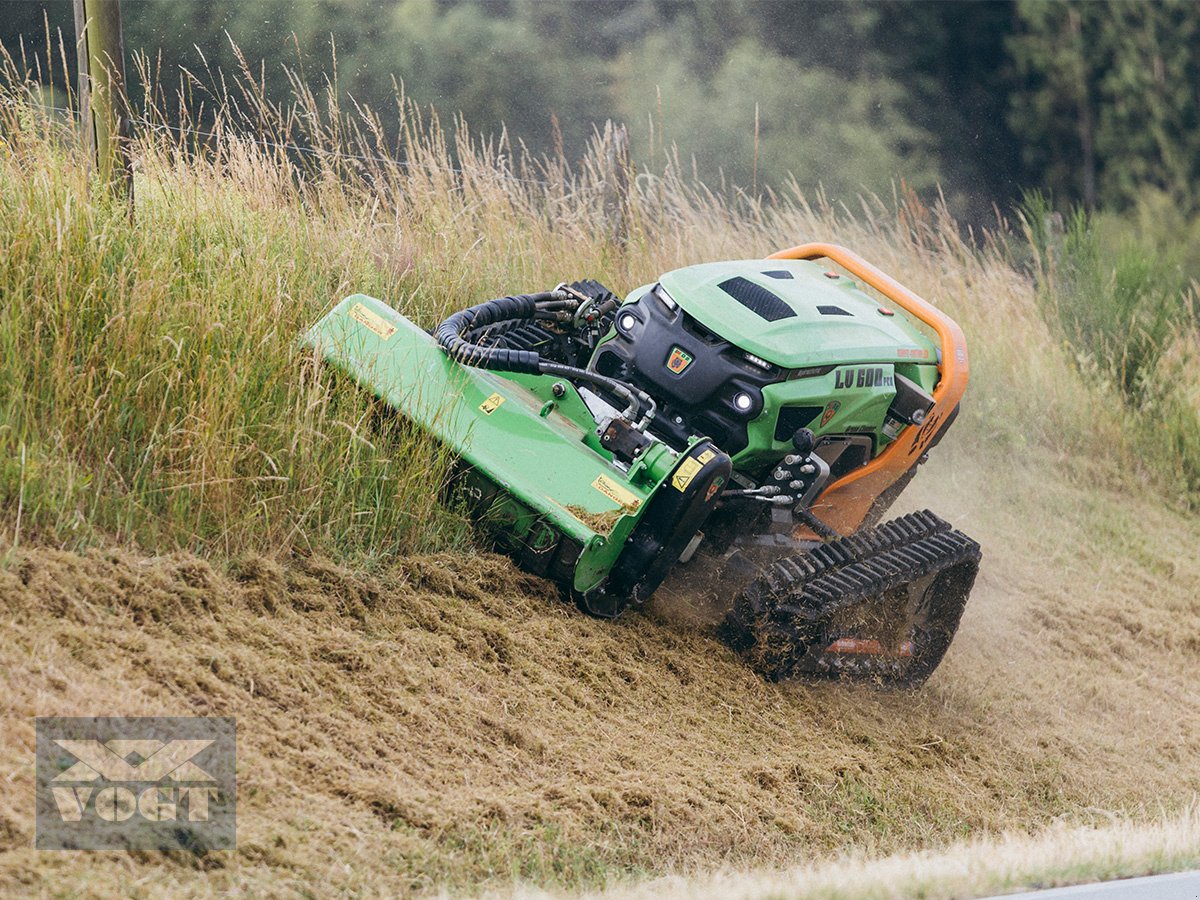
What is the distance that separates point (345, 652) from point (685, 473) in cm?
127

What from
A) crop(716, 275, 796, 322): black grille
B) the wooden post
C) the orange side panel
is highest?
the wooden post

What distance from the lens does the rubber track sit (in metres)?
5.07

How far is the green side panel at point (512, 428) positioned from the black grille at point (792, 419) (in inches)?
22.9

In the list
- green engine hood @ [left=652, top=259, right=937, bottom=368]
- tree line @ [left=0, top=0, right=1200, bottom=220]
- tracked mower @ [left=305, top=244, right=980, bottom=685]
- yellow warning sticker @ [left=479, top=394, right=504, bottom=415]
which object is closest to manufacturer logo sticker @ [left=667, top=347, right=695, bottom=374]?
tracked mower @ [left=305, top=244, right=980, bottom=685]

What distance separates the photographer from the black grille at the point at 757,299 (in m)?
5.35

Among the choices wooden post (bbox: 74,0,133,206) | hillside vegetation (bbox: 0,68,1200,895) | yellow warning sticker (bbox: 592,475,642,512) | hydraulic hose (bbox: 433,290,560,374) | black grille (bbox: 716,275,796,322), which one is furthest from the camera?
wooden post (bbox: 74,0,133,206)

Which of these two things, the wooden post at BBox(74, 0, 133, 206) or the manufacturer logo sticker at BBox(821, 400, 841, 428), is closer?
the manufacturer logo sticker at BBox(821, 400, 841, 428)

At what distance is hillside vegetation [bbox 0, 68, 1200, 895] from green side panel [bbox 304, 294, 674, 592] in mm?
129

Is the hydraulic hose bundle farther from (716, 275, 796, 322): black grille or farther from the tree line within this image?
the tree line

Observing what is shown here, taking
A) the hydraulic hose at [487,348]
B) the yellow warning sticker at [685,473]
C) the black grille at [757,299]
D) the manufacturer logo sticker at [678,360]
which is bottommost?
the yellow warning sticker at [685,473]

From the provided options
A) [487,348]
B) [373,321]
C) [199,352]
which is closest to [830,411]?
[487,348]

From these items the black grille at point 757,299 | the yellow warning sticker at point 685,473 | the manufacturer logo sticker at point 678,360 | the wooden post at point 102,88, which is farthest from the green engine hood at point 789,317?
the wooden post at point 102,88

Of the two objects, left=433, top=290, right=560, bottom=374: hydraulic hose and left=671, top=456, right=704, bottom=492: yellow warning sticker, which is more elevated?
left=433, top=290, right=560, bottom=374: hydraulic hose

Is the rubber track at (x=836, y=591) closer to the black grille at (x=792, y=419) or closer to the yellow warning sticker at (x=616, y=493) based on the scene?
the black grille at (x=792, y=419)
